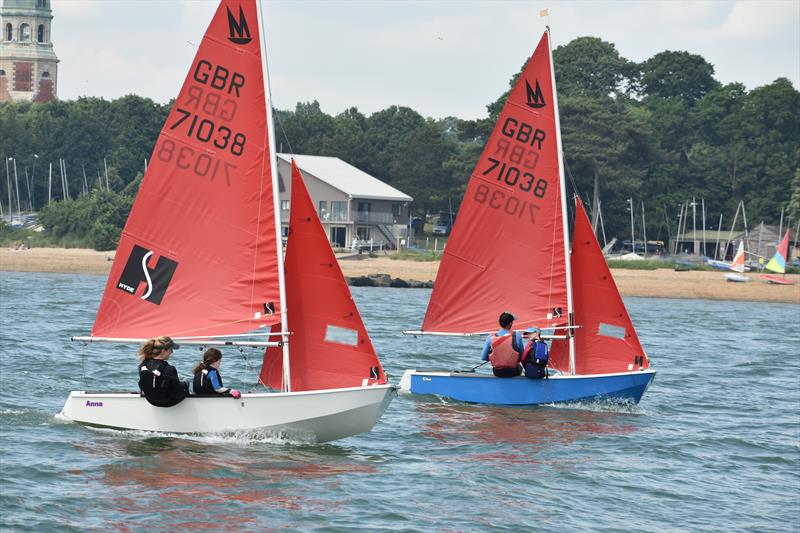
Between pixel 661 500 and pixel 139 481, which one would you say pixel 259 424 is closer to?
pixel 139 481

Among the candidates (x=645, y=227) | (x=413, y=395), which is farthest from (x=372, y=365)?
(x=645, y=227)

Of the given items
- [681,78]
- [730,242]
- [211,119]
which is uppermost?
[681,78]

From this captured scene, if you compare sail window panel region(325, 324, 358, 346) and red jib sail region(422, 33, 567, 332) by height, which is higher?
red jib sail region(422, 33, 567, 332)

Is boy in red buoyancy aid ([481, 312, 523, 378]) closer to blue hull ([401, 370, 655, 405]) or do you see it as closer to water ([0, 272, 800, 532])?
blue hull ([401, 370, 655, 405])

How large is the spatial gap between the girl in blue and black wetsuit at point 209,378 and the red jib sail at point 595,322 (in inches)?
359

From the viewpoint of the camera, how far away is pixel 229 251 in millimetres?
18969

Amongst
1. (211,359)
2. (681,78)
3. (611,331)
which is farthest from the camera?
(681,78)

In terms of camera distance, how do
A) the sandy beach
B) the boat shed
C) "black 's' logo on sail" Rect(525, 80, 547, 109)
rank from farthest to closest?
1. the boat shed
2. the sandy beach
3. "black 's' logo on sail" Rect(525, 80, 547, 109)

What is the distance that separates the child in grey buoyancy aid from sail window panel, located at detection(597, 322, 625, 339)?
2109 mm

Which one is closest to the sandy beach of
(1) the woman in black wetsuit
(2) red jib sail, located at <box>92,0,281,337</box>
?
(2) red jib sail, located at <box>92,0,281,337</box>

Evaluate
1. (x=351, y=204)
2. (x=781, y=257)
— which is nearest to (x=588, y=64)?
(x=351, y=204)

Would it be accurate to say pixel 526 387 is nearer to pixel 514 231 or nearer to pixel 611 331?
pixel 611 331

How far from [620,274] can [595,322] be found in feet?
148

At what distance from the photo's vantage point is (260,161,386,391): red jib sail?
18625 millimetres
